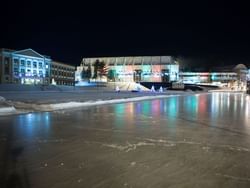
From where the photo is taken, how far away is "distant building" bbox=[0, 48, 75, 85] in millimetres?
89438

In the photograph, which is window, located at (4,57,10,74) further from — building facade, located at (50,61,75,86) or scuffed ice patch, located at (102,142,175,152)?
scuffed ice patch, located at (102,142,175,152)

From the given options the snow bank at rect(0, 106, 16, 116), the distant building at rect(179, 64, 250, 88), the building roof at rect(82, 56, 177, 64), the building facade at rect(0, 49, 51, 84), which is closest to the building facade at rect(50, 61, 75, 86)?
the building facade at rect(0, 49, 51, 84)

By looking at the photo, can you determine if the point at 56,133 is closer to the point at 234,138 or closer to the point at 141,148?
the point at 141,148

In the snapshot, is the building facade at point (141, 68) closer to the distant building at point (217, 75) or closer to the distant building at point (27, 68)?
the distant building at point (217, 75)

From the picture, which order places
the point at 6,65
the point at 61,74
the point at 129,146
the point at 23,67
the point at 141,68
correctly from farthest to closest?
the point at 141,68
the point at 61,74
the point at 23,67
the point at 6,65
the point at 129,146

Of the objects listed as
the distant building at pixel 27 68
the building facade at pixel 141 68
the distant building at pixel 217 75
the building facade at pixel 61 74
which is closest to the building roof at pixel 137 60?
the building facade at pixel 141 68

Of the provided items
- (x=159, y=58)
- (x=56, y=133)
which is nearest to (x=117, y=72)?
(x=159, y=58)

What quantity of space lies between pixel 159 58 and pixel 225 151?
499 feet

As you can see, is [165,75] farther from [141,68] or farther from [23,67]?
[23,67]

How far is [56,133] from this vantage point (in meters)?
10.5

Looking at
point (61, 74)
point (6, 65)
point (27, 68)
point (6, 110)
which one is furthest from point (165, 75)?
point (6, 110)

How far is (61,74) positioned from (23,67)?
84.9ft

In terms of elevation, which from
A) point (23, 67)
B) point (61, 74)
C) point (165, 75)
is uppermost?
point (23, 67)

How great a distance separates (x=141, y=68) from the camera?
159 m
